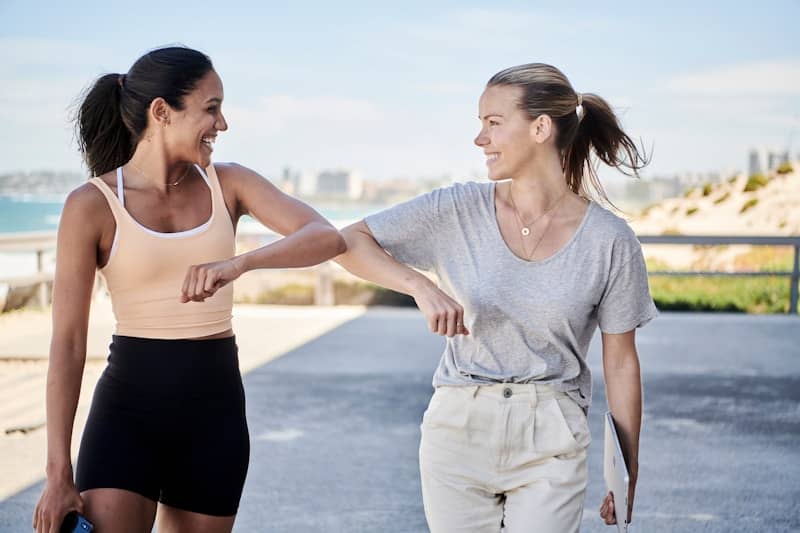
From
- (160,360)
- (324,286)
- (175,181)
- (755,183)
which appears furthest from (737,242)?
(755,183)

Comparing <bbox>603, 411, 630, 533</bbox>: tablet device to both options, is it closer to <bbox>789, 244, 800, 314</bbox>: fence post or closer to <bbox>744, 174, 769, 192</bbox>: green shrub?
<bbox>789, 244, 800, 314</bbox>: fence post

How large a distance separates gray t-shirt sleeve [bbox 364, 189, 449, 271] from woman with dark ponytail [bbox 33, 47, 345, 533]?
0.16 meters

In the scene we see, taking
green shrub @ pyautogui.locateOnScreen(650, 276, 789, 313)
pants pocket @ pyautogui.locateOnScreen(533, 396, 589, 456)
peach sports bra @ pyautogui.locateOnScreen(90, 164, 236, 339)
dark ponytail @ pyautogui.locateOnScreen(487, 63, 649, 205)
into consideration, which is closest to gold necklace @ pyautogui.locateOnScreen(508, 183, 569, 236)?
dark ponytail @ pyautogui.locateOnScreen(487, 63, 649, 205)

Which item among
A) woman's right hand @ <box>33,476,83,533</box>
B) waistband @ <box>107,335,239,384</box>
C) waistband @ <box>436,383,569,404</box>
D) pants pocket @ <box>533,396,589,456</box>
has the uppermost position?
waistband @ <box>107,335,239,384</box>

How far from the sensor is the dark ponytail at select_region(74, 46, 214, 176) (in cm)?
247

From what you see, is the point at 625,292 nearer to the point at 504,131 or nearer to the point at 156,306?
the point at 504,131

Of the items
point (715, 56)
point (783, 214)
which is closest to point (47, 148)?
point (715, 56)

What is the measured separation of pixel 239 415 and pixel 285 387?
15.8 feet

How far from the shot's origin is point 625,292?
2551mm

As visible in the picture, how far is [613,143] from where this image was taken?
113 inches

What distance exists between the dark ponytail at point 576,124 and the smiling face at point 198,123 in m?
0.66

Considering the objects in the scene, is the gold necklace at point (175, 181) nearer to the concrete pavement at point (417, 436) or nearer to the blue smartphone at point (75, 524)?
the blue smartphone at point (75, 524)

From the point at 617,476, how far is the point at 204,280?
3.20ft

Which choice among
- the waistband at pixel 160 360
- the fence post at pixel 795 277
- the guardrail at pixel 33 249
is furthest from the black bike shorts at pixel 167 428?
the fence post at pixel 795 277
